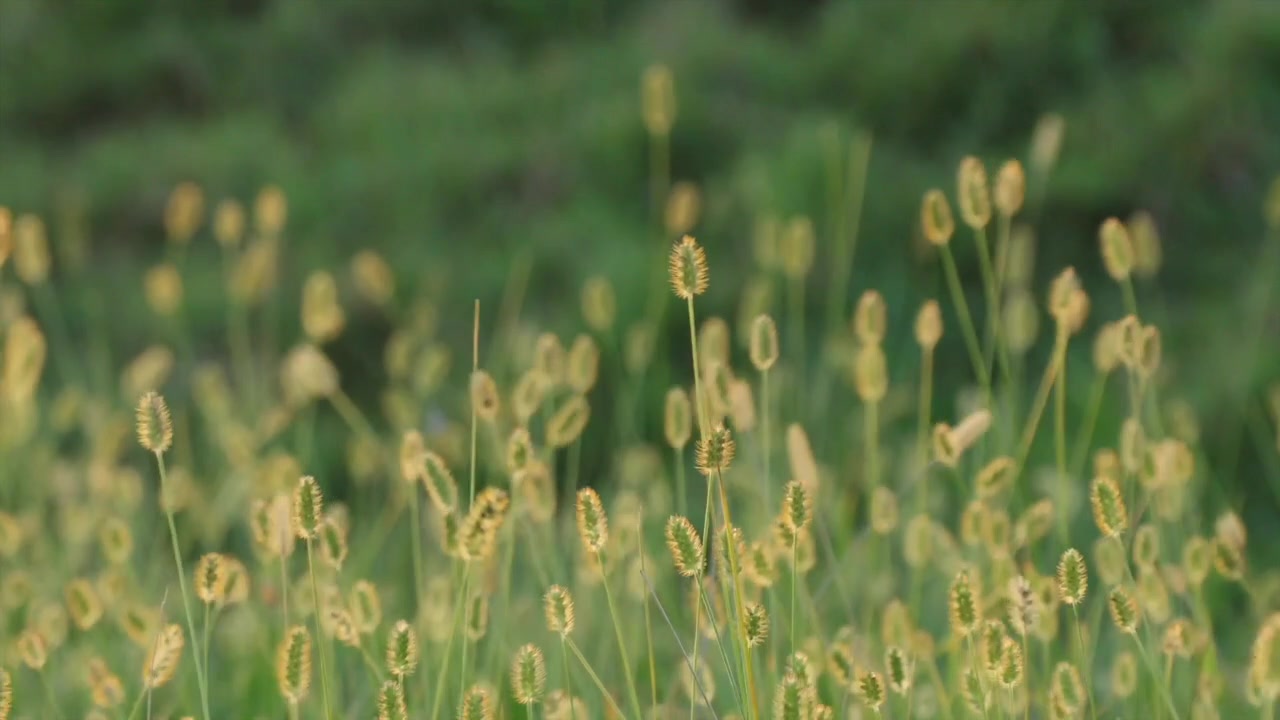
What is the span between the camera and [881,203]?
9.39ft

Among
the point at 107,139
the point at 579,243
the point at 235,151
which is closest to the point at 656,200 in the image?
the point at 579,243

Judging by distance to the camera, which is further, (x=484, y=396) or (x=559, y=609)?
(x=484, y=396)

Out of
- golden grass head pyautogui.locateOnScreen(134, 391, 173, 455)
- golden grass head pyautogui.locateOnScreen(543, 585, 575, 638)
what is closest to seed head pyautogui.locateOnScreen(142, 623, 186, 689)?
golden grass head pyautogui.locateOnScreen(134, 391, 173, 455)

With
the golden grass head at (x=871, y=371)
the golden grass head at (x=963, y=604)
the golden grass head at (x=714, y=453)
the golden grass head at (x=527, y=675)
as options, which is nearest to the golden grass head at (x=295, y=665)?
the golden grass head at (x=527, y=675)

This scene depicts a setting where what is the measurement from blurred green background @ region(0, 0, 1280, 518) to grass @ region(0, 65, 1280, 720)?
13cm

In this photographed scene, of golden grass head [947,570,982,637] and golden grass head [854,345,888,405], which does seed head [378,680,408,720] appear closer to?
golden grass head [947,570,982,637]

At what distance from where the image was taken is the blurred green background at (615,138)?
9.36 feet

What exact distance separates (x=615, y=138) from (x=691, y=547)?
8.23 ft

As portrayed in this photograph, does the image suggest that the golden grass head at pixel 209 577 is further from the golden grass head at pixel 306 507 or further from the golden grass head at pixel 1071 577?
the golden grass head at pixel 1071 577

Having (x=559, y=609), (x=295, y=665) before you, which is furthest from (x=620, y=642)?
(x=295, y=665)

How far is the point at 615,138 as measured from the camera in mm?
3217

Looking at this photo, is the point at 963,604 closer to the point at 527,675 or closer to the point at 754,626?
the point at 754,626

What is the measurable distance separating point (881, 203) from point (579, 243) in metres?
0.63

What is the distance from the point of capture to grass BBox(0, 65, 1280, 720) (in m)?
0.87
